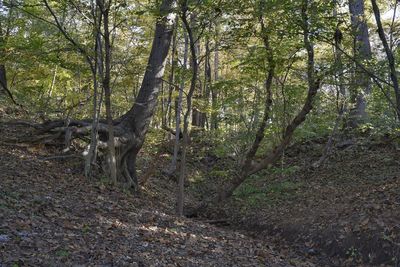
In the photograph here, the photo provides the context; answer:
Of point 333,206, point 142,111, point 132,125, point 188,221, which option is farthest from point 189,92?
point 333,206

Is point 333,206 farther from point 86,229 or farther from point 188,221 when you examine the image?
point 86,229

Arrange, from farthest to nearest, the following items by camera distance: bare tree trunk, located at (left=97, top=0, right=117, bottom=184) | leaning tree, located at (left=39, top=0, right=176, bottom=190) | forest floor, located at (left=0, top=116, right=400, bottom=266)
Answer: leaning tree, located at (left=39, top=0, right=176, bottom=190) → bare tree trunk, located at (left=97, top=0, right=117, bottom=184) → forest floor, located at (left=0, top=116, right=400, bottom=266)

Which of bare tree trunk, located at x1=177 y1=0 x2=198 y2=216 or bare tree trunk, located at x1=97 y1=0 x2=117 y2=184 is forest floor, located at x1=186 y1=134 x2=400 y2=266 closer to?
bare tree trunk, located at x1=177 y1=0 x2=198 y2=216

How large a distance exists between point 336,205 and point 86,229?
555 cm

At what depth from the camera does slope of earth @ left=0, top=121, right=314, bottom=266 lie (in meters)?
4.97

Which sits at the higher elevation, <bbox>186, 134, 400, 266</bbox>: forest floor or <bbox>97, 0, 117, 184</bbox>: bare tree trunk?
<bbox>97, 0, 117, 184</bbox>: bare tree trunk

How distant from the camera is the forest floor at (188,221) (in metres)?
5.37

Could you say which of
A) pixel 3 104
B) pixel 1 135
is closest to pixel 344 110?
pixel 1 135

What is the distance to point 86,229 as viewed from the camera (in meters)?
5.99

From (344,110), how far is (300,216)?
18.3 feet

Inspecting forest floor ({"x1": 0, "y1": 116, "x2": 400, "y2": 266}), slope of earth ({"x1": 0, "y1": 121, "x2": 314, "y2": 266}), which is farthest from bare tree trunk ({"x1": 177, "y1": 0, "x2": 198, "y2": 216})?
slope of earth ({"x1": 0, "y1": 121, "x2": 314, "y2": 266})

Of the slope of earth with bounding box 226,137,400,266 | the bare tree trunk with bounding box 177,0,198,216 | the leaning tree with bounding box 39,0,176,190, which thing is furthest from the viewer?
the leaning tree with bounding box 39,0,176,190

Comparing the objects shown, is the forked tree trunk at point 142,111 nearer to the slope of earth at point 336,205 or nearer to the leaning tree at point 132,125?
the leaning tree at point 132,125

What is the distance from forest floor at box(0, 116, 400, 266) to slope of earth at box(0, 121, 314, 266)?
18 mm
